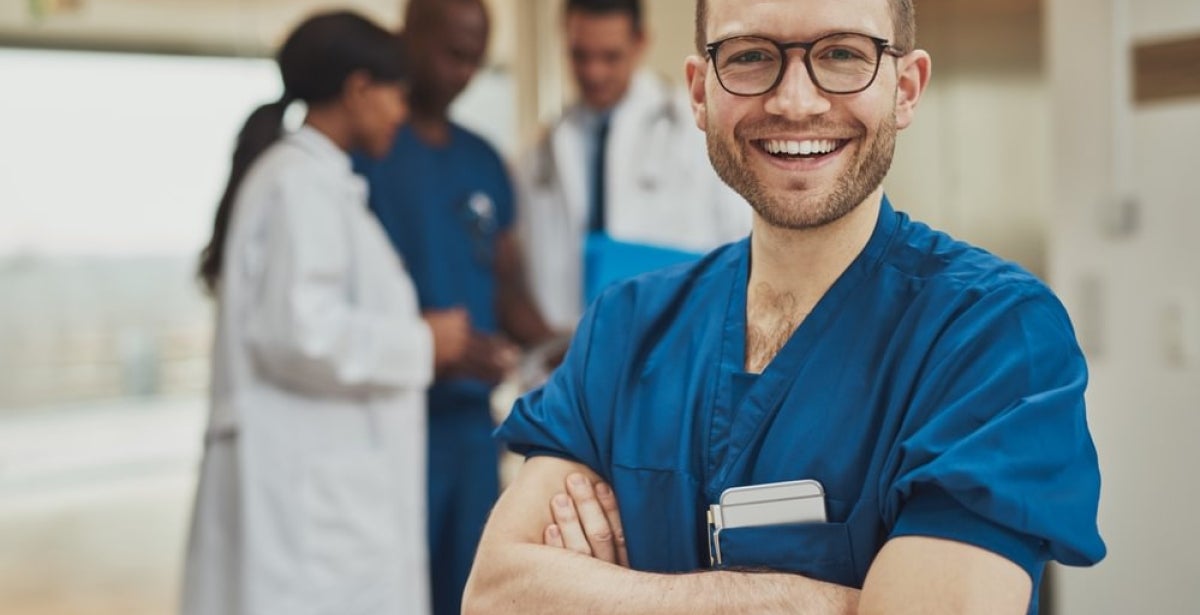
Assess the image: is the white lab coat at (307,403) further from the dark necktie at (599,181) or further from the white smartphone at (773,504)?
the white smartphone at (773,504)

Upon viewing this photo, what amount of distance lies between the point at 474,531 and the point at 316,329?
68 cm

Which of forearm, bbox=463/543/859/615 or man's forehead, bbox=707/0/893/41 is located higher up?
man's forehead, bbox=707/0/893/41

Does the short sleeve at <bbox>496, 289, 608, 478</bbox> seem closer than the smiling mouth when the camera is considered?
No

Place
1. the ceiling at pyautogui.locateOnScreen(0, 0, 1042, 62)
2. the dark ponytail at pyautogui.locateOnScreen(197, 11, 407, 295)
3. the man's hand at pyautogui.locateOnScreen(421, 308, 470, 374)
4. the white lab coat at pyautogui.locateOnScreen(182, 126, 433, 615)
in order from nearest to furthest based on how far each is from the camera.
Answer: the white lab coat at pyautogui.locateOnScreen(182, 126, 433, 615) → the dark ponytail at pyautogui.locateOnScreen(197, 11, 407, 295) → the man's hand at pyautogui.locateOnScreen(421, 308, 470, 374) → the ceiling at pyautogui.locateOnScreen(0, 0, 1042, 62)

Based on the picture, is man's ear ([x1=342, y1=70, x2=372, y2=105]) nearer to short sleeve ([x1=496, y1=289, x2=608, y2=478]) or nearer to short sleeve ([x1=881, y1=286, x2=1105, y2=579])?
short sleeve ([x1=496, y1=289, x2=608, y2=478])

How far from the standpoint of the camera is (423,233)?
271 cm

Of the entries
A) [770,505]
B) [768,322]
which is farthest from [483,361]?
[770,505]

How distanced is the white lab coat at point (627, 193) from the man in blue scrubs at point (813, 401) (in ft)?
4.17

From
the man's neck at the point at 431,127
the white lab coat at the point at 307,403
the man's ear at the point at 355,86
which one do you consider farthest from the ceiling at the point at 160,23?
the white lab coat at the point at 307,403

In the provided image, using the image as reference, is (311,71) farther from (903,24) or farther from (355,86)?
(903,24)

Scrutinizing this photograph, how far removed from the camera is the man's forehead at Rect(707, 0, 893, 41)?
1.14 meters

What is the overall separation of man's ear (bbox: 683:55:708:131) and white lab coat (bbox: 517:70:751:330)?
124 centimetres

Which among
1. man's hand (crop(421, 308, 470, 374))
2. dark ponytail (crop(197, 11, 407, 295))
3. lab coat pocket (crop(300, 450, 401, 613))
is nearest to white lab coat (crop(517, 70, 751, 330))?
man's hand (crop(421, 308, 470, 374))

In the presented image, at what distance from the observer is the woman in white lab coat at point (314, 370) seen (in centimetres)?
234
